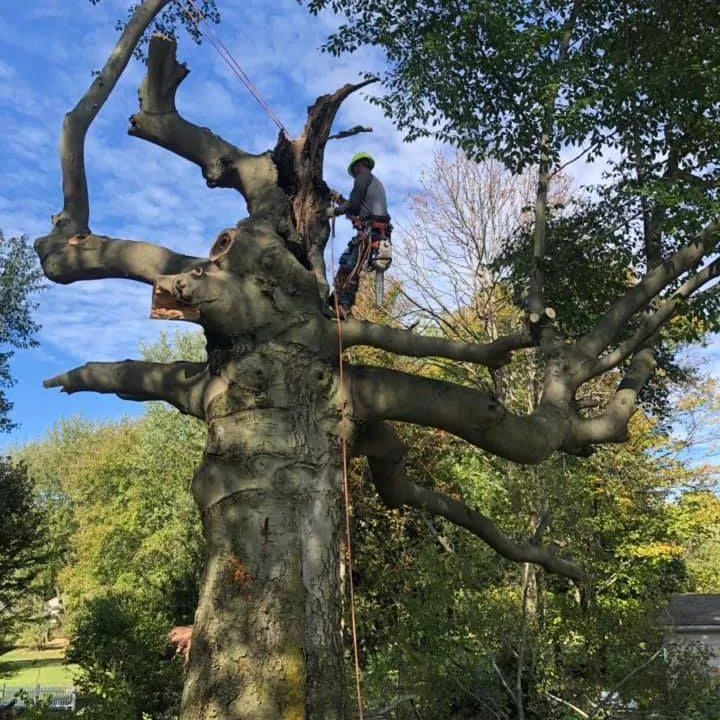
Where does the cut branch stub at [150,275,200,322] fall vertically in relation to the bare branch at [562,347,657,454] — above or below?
above

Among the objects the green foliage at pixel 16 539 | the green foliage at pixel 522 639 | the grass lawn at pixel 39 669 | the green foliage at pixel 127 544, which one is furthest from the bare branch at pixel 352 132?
the grass lawn at pixel 39 669

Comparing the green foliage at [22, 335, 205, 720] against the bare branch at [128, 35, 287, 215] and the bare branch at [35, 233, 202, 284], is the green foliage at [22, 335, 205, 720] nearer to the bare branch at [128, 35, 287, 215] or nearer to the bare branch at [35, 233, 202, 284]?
the bare branch at [35, 233, 202, 284]

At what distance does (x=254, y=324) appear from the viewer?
4.25m

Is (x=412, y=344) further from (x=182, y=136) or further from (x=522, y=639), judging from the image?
(x=522, y=639)

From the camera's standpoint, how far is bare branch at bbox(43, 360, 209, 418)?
4672 millimetres

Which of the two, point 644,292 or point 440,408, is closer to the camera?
point 440,408

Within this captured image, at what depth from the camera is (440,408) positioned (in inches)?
179

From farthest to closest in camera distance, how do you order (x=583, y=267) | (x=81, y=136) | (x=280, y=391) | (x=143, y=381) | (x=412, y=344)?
1. (x=583, y=267)
2. (x=81, y=136)
3. (x=143, y=381)
4. (x=412, y=344)
5. (x=280, y=391)

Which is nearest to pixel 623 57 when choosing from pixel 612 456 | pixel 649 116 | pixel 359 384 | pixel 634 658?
pixel 649 116

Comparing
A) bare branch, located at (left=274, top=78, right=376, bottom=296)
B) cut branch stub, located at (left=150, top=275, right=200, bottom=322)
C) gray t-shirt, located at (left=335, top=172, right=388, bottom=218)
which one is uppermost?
gray t-shirt, located at (left=335, top=172, right=388, bottom=218)

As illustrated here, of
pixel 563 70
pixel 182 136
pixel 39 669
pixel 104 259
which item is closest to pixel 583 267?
pixel 563 70

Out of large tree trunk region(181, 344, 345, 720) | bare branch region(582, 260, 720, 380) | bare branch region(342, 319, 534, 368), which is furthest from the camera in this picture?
bare branch region(582, 260, 720, 380)

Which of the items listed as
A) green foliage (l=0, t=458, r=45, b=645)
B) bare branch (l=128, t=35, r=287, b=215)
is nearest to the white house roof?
green foliage (l=0, t=458, r=45, b=645)

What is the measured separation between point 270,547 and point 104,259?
2.22 m
